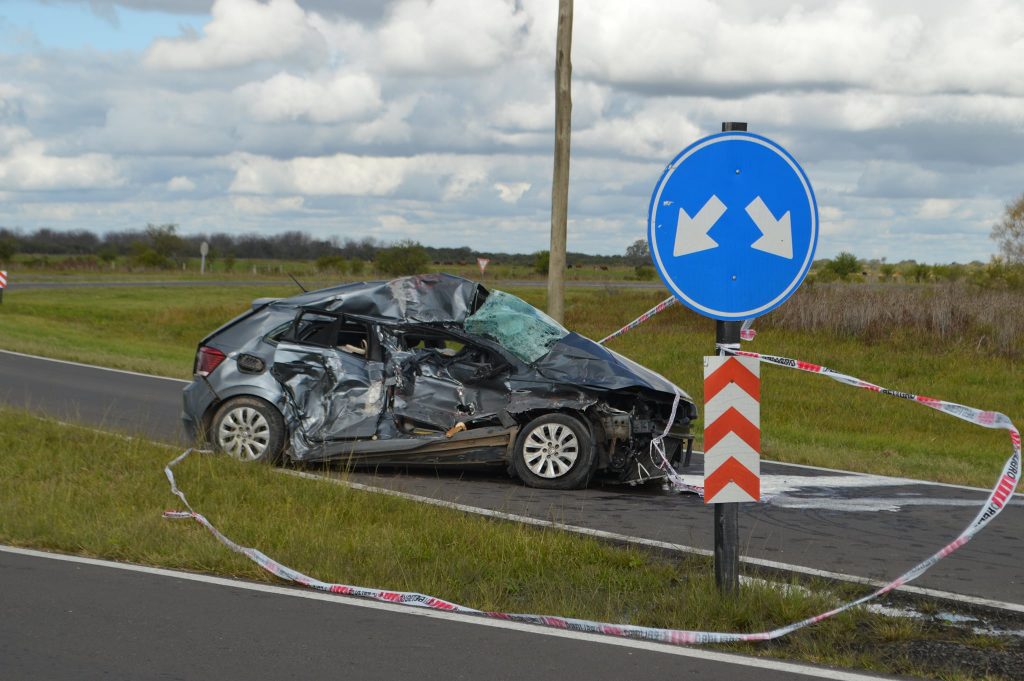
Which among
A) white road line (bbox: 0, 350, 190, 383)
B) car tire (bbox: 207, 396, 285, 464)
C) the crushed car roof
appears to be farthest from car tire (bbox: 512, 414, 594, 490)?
white road line (bbox: 0, 350, 190, 383)

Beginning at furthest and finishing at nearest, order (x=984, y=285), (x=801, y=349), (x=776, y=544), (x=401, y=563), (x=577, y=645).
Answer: (x=984, y=285) → (x=801, y=349) → (x=776, y=544) → (x=401, y=563) → (x=577, y=645)

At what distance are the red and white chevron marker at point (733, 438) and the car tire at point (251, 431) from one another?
5375mm

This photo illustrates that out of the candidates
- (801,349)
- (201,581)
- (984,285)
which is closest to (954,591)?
(201,581)

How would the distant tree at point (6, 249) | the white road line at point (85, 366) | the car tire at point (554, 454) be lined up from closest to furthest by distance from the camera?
the car tire at point (554, 454)
the white road line at point (85, 366)
the distant tree at point (6, 249)

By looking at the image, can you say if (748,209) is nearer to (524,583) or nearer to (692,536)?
(524,583)

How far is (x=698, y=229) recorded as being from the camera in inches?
229

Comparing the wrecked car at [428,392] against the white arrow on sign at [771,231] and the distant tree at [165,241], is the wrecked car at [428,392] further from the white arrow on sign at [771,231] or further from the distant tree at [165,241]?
the distant tree at [165,241]

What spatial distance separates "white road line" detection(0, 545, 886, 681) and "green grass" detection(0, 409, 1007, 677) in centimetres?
15

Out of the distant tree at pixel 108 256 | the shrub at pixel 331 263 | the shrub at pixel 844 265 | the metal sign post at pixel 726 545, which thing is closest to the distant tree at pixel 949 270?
the shrub at pixel 844 265

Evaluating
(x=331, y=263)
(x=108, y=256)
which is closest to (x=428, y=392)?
(x=331, y=263)

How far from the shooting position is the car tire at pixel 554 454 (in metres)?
9.90

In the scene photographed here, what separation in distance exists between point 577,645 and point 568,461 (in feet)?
14.5

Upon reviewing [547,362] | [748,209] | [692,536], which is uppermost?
[748,209]

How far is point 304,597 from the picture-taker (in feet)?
20.8
